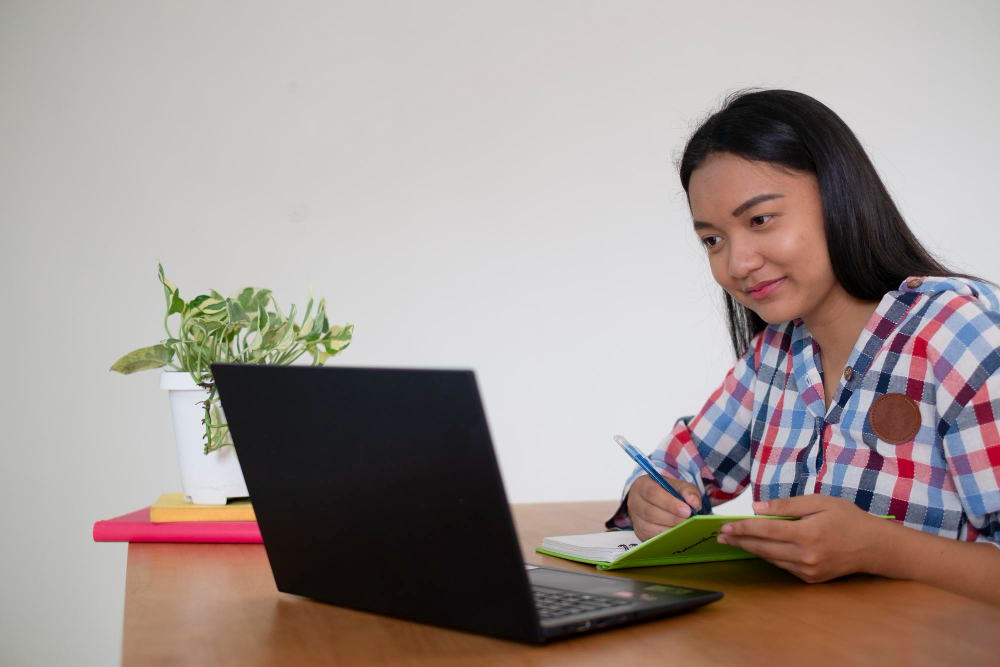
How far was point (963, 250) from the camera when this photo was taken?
3.04 meters

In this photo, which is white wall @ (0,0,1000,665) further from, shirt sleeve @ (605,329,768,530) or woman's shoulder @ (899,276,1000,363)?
woman's shoulder @ (899,276,1000,363)

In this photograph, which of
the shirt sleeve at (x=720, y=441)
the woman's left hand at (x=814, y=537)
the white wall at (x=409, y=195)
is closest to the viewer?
the woman's left hand at (x=814, y=537)

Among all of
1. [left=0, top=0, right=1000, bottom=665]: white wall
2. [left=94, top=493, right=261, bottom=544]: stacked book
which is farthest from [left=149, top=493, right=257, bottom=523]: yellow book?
[left=0, top=0, right=1000, bottom=665]: white wall

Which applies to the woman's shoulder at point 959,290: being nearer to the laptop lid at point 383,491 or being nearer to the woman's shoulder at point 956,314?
the woman's shoulder at point 956,314

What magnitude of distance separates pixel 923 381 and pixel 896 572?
0.32m

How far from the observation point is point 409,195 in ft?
8.84

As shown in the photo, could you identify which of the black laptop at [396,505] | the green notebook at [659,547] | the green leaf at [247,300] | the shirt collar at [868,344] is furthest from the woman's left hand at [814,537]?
the green leaf at [247,300]

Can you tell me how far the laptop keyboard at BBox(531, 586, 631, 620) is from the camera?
64 cm

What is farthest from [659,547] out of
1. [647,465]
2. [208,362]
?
[208,362]

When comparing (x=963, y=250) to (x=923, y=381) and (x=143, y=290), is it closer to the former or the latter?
(x=923, y=381)

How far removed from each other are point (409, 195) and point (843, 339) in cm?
171

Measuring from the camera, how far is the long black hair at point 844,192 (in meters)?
1.14

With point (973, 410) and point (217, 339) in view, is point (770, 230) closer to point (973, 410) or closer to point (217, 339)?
point (973, 410)

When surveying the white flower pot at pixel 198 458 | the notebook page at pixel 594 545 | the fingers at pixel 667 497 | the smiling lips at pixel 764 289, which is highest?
the smiling lips at pixel 764 289
